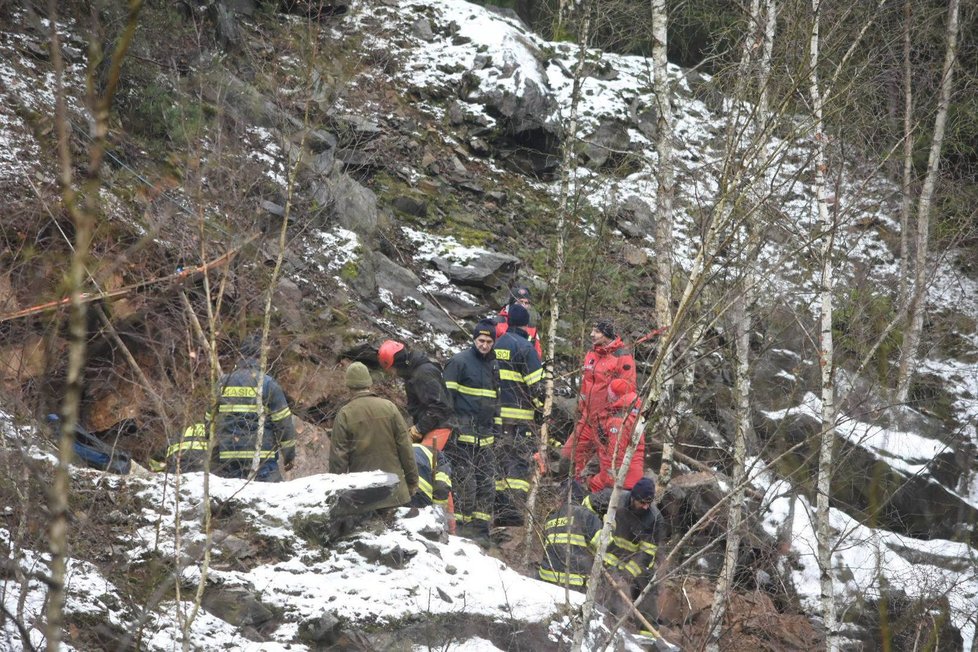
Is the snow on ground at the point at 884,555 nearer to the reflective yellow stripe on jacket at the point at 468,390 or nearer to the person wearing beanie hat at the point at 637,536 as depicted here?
the person wearing beanie hat at the point at 637,536

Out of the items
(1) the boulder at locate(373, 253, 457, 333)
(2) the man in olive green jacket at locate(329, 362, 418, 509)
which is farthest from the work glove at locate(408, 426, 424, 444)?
(1) the boulder at locate(373, 253, 457, 333)

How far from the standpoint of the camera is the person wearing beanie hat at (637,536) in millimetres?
6445

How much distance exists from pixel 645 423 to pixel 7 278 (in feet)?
18.5

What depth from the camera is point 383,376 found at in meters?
10.8

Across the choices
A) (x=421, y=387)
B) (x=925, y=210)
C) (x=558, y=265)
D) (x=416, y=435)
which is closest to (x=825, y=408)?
(x=421, y=387)

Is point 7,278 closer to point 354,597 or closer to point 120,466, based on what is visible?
point 120,466

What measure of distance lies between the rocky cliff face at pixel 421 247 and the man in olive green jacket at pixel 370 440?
46.7 inches

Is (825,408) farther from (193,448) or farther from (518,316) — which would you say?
(193,448)

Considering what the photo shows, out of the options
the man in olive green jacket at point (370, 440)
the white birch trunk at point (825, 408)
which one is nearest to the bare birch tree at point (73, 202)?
the man in olive green jacket at point (370, 440)

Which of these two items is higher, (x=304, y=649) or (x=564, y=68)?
(x=564, y=68)

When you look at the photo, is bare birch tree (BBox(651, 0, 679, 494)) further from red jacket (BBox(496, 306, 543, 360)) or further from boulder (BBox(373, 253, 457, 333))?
boulder (BBox(373, 253, 457, 333))

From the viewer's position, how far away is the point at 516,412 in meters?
8.06

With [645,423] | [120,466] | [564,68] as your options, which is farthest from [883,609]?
[564,68]

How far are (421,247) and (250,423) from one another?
23.8 feet
